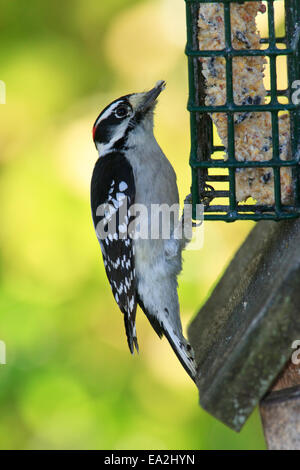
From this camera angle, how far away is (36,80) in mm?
4461

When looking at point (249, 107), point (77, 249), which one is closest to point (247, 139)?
point (249, 107)

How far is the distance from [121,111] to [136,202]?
0.36 metres

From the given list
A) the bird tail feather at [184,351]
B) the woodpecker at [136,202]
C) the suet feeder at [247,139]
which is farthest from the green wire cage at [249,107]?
the bird tail feather at [184,351]

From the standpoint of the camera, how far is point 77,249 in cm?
419

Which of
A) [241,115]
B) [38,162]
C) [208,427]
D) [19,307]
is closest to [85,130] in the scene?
[38,162]

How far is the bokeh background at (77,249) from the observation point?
3.92m

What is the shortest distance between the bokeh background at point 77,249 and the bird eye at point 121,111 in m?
1.20

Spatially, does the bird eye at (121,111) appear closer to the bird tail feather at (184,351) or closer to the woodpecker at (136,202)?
the woodpecker at (136,202)

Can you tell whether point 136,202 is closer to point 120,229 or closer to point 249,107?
point 120,229

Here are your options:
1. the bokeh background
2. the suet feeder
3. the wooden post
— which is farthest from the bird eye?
the wooden post

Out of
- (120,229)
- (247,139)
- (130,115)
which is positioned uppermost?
(130,115)

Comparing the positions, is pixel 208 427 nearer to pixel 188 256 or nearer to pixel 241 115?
pixel 188 256
